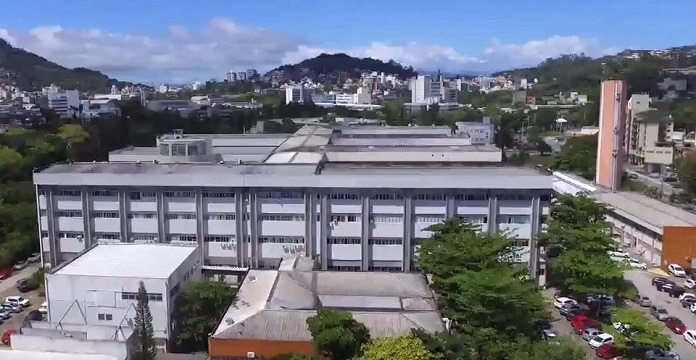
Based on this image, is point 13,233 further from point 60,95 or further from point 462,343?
point 60,95

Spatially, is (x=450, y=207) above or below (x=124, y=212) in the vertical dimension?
above

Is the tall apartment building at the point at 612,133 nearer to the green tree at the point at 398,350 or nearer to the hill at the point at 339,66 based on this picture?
the green tree at the point at 398,350

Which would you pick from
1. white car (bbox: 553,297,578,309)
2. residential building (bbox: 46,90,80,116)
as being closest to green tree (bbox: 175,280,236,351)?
white car (bbox: 553,297,578,309)

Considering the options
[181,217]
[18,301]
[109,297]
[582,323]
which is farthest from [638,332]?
[18,301]

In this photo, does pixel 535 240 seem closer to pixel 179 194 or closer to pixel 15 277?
pixel 179 194

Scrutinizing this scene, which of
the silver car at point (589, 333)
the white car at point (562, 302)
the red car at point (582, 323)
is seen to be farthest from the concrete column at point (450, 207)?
the silver car at point (589, 333)

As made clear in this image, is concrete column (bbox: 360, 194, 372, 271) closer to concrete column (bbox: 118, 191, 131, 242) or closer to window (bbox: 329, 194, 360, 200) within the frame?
window (bbox: 329, 194, 360, 200)
